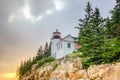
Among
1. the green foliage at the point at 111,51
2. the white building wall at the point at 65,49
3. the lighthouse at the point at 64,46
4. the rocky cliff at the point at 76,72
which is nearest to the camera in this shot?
the rocky cliff at the point at 76,72

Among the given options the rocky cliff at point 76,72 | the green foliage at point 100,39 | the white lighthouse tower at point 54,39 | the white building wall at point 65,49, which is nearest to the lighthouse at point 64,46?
the white building wall at point 65,49

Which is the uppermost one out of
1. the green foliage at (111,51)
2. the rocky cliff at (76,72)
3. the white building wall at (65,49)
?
the white building wall at (65,49)

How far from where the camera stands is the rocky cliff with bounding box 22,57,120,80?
34812mm

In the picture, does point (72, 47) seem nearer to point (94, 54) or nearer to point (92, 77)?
point (94, 54)

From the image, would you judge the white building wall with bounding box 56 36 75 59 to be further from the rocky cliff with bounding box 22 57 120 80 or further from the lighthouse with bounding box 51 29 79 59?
the rocky cliff with bounding box 22 57 120 80

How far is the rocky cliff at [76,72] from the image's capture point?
3481 cm

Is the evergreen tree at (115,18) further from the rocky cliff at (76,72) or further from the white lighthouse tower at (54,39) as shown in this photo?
the white lighthouse tower at (54,39)

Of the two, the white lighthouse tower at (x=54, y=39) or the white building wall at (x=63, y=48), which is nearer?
the white building wall at (x=63, y=48)

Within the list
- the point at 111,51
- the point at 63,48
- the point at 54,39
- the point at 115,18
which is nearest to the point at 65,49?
the point at 63,48

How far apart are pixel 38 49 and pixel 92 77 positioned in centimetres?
6064

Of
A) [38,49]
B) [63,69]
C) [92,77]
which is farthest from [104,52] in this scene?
[38,49]

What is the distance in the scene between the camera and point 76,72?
40.4 meters

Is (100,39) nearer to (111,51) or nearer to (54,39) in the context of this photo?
(111,51)

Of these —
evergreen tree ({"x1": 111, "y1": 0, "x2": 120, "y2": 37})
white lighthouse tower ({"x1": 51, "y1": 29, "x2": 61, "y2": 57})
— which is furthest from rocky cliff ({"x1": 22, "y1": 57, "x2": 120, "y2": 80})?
white lighthouse tower ({"x1": 51, "y1": 29, "x2": 61, "y2": 57})
